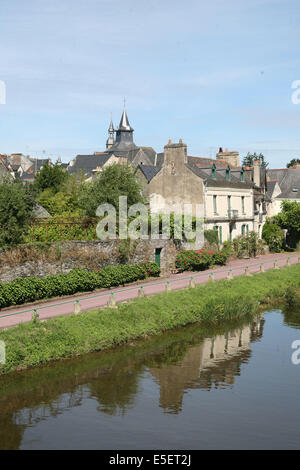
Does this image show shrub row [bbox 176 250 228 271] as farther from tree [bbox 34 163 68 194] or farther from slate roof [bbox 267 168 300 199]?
slate roof [bbox 267 168 300 199]

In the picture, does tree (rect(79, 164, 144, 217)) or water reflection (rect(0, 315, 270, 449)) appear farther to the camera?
tree (rect(79, 164, 144, 217))

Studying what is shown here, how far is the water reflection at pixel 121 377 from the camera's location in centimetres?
1484

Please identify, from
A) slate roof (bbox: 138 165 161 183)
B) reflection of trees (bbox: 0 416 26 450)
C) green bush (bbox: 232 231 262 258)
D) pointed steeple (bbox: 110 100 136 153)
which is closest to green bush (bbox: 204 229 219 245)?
green bush (bbox: 232 231 262 258)

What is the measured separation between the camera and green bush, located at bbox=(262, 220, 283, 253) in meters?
48.5

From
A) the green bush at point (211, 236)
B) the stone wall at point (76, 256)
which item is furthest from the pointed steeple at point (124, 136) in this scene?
the stone wall at point (76, 256)

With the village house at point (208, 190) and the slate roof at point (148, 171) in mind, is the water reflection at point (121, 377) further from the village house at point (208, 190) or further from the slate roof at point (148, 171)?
the slate roof at point (148, 171)

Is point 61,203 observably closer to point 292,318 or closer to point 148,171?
point 148,171

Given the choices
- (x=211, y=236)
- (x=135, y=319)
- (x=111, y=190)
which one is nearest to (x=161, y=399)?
(x=135, y=319)

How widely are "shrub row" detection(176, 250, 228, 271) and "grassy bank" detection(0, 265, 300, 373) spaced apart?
191 inches

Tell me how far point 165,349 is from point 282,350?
467 centimetres

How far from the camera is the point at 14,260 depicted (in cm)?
2591

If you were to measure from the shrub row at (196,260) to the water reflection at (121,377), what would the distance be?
41.5 feet

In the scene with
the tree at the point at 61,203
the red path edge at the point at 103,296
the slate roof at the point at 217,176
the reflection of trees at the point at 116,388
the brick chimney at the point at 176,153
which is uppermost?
the brick chimney at the point at 176,153
